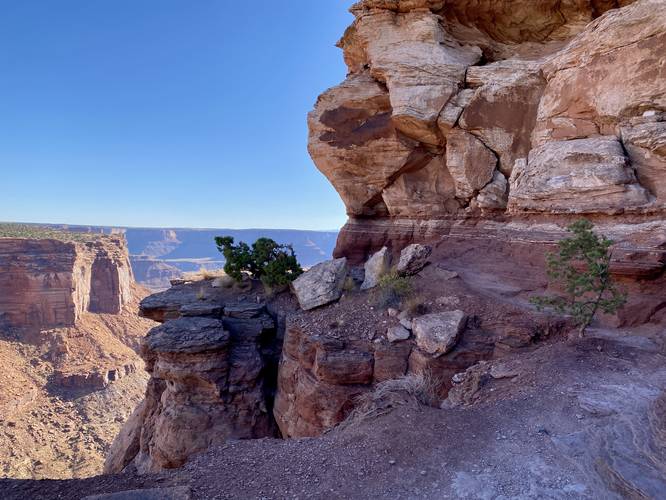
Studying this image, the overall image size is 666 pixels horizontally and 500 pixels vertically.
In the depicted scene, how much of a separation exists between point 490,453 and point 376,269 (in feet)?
25.8

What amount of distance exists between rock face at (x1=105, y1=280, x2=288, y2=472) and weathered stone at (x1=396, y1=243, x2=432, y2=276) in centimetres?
472

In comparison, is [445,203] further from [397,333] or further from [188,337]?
[188,337]

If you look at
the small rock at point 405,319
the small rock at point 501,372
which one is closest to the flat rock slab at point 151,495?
the small rock at point 501,372

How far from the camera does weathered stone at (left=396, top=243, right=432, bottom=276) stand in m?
11.7

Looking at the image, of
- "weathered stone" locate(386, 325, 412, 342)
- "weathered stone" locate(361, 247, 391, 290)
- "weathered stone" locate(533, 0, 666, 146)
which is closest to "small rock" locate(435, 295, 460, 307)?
"weathered stone" locate(386, 325, 412, 342)

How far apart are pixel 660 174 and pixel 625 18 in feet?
13.6

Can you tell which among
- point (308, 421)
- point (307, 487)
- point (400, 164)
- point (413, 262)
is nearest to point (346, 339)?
point (308, 421)

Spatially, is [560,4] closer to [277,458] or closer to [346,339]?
[346,339]

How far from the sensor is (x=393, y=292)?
10555mm

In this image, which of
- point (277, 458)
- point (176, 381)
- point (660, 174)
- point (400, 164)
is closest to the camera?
point (277, 458)

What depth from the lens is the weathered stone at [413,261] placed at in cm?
1170

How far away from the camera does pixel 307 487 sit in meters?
4.38

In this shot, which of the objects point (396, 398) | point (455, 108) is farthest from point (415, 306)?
point (455, 108)

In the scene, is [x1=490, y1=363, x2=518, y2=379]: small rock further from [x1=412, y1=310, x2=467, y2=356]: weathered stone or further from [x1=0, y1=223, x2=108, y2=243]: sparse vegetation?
[x1=0, y1=223, x2=108, y2=243]: sparse vegetation
